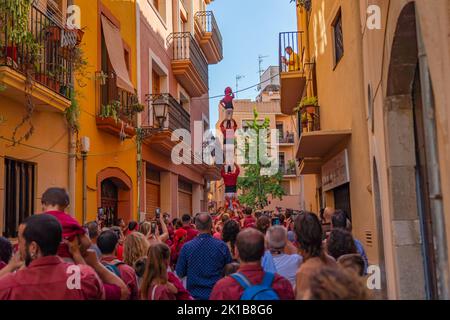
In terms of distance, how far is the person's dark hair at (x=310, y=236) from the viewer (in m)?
3.92

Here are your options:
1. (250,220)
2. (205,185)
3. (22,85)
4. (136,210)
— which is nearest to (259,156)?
(205,185)

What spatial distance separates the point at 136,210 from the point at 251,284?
10.7 metres

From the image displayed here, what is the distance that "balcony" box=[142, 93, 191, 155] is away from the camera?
13.1 metres

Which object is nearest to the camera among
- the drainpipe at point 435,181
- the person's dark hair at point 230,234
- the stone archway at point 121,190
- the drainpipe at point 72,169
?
the drainpipe at point 435,181

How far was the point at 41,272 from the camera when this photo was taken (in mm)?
3068

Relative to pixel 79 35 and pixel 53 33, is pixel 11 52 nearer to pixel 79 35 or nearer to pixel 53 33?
pixel 53 33

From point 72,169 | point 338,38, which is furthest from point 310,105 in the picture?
point 72,169

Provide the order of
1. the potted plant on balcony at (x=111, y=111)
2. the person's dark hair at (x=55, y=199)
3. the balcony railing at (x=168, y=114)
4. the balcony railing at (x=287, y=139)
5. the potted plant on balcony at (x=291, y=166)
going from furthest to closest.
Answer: the balcony railing at (x=287, y=139)
the potted plant on balcony at (x=291, y=166)
the balcony railing at (x=168, y=114)
the potted plant on balcony at (x=111, y=111)
the person's dark hair at (x=55, y=199)

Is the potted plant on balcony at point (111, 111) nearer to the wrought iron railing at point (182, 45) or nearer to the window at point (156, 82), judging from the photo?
the window at point (156, 82)

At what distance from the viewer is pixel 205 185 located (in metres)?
26.3

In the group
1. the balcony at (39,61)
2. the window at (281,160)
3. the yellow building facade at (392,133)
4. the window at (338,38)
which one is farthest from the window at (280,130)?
the balcony at (39,61)

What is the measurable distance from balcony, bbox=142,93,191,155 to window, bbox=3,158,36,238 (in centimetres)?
452

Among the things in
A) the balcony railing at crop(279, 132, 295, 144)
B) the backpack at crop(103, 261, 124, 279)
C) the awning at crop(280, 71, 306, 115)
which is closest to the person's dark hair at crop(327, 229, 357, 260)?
the backpack at crop(103, 261, 124, 279)
